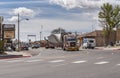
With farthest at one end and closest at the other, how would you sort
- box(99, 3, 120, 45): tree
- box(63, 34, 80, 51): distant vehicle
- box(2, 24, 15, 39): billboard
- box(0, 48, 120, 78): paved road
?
box(99, 3, 120, 45): tree
box(2, 24, 15, 39): billboard
box(63, 34, 80, 51): distant vehicle
box(0, 48, 120, 78): paved road

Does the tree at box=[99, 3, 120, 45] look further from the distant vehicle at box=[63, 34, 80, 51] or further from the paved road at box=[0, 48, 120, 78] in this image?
the paved road at box=[0, 48, 120, 78]

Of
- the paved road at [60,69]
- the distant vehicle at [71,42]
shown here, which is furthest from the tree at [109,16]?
the paved road at [60,69]

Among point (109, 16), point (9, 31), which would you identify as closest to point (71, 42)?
point (9, 31)

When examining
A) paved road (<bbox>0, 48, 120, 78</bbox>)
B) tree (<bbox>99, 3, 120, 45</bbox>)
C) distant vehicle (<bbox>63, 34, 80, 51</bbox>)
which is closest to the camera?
paved road (<bbox>0, 48, 120, 78</bbox>)

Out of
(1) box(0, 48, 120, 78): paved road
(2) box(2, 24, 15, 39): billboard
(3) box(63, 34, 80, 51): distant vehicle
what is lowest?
(1) box(0, 48, 120, 78): paved road

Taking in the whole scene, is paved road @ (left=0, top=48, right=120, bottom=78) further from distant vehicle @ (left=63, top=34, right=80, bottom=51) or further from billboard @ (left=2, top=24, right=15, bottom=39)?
billboard @ (left=2, top=24, right=15, bottom=39)

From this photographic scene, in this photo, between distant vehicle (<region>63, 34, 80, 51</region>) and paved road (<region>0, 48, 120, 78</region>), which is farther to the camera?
distant vehicle (<region>63, 34, 80, 51</region>)

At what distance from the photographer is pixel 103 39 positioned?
435 feet

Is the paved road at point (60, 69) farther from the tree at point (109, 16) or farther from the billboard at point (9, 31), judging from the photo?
the tree at point (109, 16)

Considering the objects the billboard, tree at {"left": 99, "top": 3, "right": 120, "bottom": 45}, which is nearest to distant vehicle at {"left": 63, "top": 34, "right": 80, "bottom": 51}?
the billboard

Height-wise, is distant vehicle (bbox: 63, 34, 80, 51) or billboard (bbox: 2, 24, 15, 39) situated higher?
billboard (bbox: 2, 24, 15, 39)

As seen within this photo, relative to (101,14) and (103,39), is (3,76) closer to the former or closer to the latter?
(101,14)

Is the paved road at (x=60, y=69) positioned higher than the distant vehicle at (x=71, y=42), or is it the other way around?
the distant vehicle at (x=71, y=42)

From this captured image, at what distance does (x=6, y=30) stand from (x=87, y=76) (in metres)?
59.8
